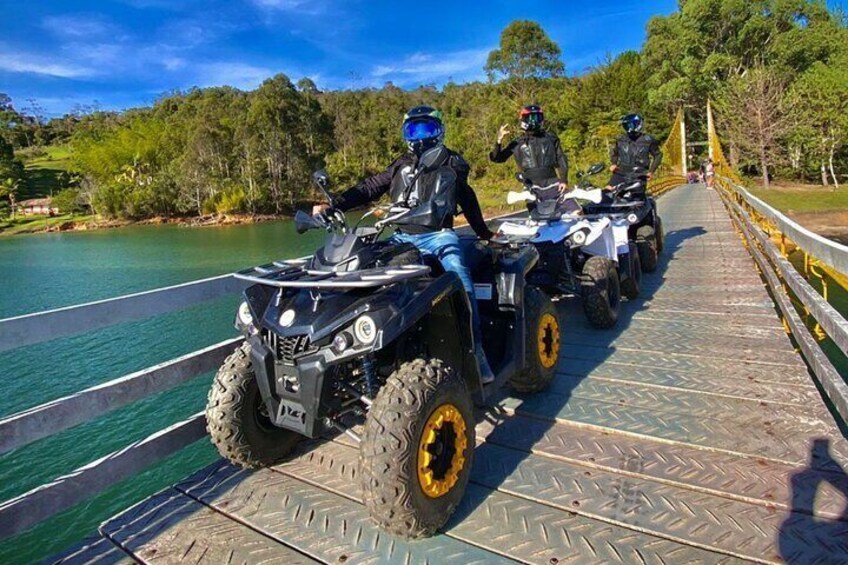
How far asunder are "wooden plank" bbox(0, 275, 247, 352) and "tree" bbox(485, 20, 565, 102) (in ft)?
180

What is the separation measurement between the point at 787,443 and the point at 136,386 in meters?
3.33

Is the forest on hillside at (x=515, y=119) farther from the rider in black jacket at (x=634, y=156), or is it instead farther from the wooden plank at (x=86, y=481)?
the wooden plank at (x=86, y=481)

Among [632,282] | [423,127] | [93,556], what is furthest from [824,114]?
[93,556]

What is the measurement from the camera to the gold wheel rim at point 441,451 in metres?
2.22

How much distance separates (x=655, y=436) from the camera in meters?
3.04

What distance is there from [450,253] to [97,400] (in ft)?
6.00

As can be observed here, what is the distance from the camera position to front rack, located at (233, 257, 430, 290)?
7.09ft

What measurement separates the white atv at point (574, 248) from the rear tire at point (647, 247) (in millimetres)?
1860

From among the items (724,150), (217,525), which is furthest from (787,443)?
(724,150)

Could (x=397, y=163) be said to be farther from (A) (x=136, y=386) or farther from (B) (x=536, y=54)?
(B) (x=536, y=54)

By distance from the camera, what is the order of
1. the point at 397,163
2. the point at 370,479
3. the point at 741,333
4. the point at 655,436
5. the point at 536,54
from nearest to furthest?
the point at 370,479, the point at 655,436, the point at 397,163, the point at 741,333, the point at 536,54

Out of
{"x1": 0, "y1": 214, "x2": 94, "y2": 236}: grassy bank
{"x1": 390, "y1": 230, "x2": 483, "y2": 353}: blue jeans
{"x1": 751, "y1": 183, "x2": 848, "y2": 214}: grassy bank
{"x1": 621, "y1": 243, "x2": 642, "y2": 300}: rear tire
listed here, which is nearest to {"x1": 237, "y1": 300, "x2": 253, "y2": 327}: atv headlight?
{"x1": 390, "y1": 230, "x2": 483, "y2": 353}: blue jeans

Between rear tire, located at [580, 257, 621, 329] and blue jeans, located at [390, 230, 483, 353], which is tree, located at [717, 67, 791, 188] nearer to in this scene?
rear tire, located at [580, 257, 621, 329]

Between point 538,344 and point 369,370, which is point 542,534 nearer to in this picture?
point 369,370
